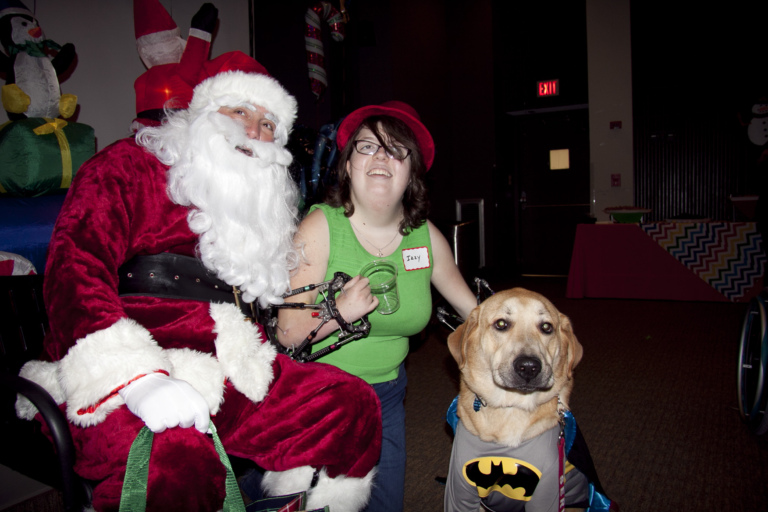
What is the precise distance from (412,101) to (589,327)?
3712 mm

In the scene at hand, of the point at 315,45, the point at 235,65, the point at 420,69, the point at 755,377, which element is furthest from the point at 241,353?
the point at 420,69

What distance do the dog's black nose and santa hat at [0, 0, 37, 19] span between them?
243 centimetres

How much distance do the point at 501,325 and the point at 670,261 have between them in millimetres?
5058

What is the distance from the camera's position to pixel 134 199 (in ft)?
3.97

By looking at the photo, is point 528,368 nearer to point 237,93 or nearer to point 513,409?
point 513,409

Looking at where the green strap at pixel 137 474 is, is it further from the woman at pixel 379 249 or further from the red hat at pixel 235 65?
the red hat at pixel 235 65

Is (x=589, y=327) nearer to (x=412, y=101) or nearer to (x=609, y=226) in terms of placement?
(x=609, y=226)

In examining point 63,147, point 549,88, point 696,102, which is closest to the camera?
point 63,147

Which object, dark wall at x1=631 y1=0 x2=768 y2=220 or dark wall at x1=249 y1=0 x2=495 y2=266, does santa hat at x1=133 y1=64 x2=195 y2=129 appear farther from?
dark wall at x1=631 y1=0 x2=768 y2=220

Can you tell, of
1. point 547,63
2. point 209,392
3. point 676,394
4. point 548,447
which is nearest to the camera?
point 209,392

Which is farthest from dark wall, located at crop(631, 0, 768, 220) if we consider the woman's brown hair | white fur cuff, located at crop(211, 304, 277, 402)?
white fur cuff, located at crop(211, 304, 277, 402)

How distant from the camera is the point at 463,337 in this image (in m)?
1.81

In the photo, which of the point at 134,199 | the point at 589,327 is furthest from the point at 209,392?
the point at 589,327

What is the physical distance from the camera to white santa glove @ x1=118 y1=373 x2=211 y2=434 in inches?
35.0
